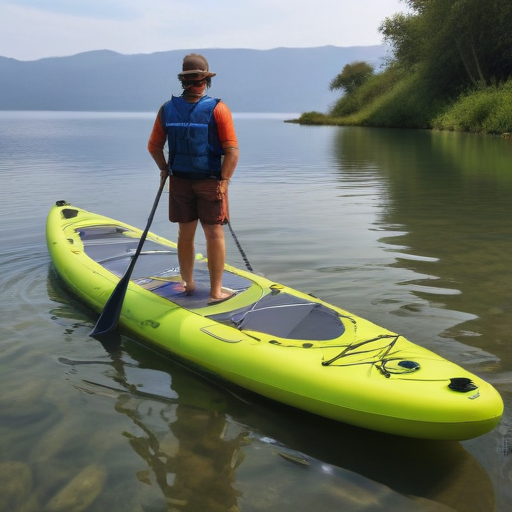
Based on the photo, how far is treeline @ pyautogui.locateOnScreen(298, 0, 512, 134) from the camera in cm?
3083

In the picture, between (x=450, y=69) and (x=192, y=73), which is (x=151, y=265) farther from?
(x=450, y=69)

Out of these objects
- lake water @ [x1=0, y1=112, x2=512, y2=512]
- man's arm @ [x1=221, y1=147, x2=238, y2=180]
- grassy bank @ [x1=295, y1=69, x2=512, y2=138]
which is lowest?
lake water @ [x1=0, y1=112, x2=512, y2=512]

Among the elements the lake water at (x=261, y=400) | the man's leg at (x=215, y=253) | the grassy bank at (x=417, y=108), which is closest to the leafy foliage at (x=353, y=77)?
the grassy bank at (x=417, y=108)

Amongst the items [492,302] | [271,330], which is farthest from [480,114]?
[271,330]

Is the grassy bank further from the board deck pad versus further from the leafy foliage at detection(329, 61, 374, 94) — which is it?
the board deck pad

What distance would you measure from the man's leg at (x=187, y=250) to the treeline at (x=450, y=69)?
2560cm

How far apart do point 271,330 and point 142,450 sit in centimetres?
120

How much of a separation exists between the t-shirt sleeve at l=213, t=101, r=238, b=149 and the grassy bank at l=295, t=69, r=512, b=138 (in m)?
25.5

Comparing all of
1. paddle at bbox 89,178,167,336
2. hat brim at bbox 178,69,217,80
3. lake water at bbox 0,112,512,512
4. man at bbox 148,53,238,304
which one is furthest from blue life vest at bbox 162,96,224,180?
lake water at bbox 0,112,512,512

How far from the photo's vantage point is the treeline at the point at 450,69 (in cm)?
3083

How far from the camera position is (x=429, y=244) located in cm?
774

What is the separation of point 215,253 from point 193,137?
35.2 inches

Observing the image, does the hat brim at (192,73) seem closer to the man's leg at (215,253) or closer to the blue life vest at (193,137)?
the blue life vest at (193,137)

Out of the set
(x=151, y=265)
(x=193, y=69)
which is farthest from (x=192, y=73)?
(x=151, y=265)
